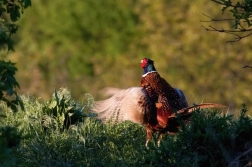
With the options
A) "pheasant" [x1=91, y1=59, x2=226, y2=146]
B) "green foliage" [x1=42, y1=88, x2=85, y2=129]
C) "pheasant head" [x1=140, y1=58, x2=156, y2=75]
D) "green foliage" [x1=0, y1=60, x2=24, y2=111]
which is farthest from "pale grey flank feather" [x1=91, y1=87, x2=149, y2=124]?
"green foliage" [x1=0, y1=60, x2=24, y2=111]

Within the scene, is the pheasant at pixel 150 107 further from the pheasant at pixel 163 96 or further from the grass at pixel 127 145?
the grass at pixel 127 145

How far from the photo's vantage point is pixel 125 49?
133 ft

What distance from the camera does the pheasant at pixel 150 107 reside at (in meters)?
8.39

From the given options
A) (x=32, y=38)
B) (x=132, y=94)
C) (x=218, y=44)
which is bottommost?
(x=132, y=94)

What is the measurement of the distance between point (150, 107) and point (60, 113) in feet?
3.20

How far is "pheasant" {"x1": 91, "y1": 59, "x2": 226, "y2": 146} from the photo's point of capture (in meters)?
8.39

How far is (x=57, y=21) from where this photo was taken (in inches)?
1773

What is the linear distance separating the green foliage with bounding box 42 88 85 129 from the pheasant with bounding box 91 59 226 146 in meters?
A: 0.32

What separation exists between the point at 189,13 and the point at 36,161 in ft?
75.9

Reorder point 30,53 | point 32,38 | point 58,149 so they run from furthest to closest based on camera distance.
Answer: point 32,38 → point 30,53 → point 58,149

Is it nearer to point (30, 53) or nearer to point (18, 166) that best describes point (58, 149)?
point (18, 166)

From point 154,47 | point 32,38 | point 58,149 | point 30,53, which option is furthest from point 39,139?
point 32,38

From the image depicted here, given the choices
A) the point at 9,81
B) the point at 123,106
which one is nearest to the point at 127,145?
the point at 123,106

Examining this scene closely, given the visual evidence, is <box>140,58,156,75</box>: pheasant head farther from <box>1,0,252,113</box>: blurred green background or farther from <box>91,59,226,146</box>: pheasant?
<box>1,0,252,113</box>: blurred green background
